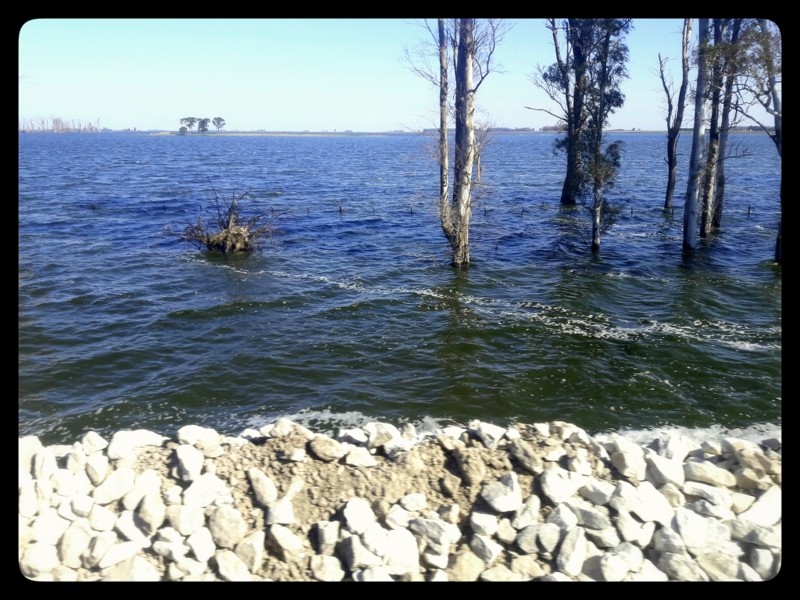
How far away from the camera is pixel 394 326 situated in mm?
13914

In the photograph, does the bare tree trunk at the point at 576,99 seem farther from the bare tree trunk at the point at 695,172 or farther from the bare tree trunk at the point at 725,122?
the bare tree trunk at the point at 725,122

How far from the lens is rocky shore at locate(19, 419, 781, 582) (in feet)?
18.5

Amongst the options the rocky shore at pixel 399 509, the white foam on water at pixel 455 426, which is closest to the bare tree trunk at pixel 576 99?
the white foam on water at pixel 455 426

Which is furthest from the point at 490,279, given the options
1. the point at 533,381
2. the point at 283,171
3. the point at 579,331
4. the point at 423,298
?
the point at 283,171

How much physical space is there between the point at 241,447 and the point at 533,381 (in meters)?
5.49

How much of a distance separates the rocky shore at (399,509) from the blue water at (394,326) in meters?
2.33

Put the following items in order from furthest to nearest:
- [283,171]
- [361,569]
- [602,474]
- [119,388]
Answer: [283,171] < [119,388] < [602,474] < [361,569]

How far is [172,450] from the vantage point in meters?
7.05

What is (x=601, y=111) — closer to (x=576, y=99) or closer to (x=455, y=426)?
(x=576, y=99)

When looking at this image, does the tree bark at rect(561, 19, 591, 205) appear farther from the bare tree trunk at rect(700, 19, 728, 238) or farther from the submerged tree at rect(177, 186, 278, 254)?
the submerged tree at rect(177, 186, 278, 254)

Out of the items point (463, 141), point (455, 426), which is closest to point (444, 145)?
point (463, 141)

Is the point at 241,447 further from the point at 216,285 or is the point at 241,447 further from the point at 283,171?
the point at 283,171

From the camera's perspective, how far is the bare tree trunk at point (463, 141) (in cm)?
1753

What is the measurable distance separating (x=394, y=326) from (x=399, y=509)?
7.86 m
